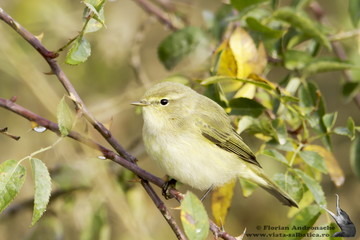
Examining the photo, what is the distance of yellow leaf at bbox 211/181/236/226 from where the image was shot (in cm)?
308

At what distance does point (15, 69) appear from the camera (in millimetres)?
4340

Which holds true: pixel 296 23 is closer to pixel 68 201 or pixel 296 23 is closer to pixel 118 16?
pixel 68 201

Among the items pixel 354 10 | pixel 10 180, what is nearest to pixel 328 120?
pixel 354 10

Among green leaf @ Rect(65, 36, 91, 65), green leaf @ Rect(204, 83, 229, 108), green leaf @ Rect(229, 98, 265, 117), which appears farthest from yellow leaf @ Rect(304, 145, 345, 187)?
green leaf @ Rect(65, 36, 91, 65)

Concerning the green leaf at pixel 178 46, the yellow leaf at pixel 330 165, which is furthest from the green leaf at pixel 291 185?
the green leaf at pixel 178 46

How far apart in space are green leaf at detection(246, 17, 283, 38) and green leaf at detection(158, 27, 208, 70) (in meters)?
0.57

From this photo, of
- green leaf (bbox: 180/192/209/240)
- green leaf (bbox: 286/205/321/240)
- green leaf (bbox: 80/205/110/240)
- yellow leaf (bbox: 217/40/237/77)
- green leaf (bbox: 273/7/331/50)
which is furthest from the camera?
green leaf (bbox: 80/205/110/240)

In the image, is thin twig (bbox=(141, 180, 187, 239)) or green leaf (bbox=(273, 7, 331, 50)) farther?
green leaf (bbox=(273, 7, 331, 50))

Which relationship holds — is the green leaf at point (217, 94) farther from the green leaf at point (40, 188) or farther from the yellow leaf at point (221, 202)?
the green leaf at point (40, 188)

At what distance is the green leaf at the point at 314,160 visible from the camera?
290 centimetres

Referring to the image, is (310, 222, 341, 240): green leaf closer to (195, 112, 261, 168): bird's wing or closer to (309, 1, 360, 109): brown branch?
(195, 112, 261, 168): bird's wing

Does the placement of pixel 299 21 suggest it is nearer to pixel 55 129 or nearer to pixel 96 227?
pixel 55 129

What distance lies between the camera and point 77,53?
2238 millimetres

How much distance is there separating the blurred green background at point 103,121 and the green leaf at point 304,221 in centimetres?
131
